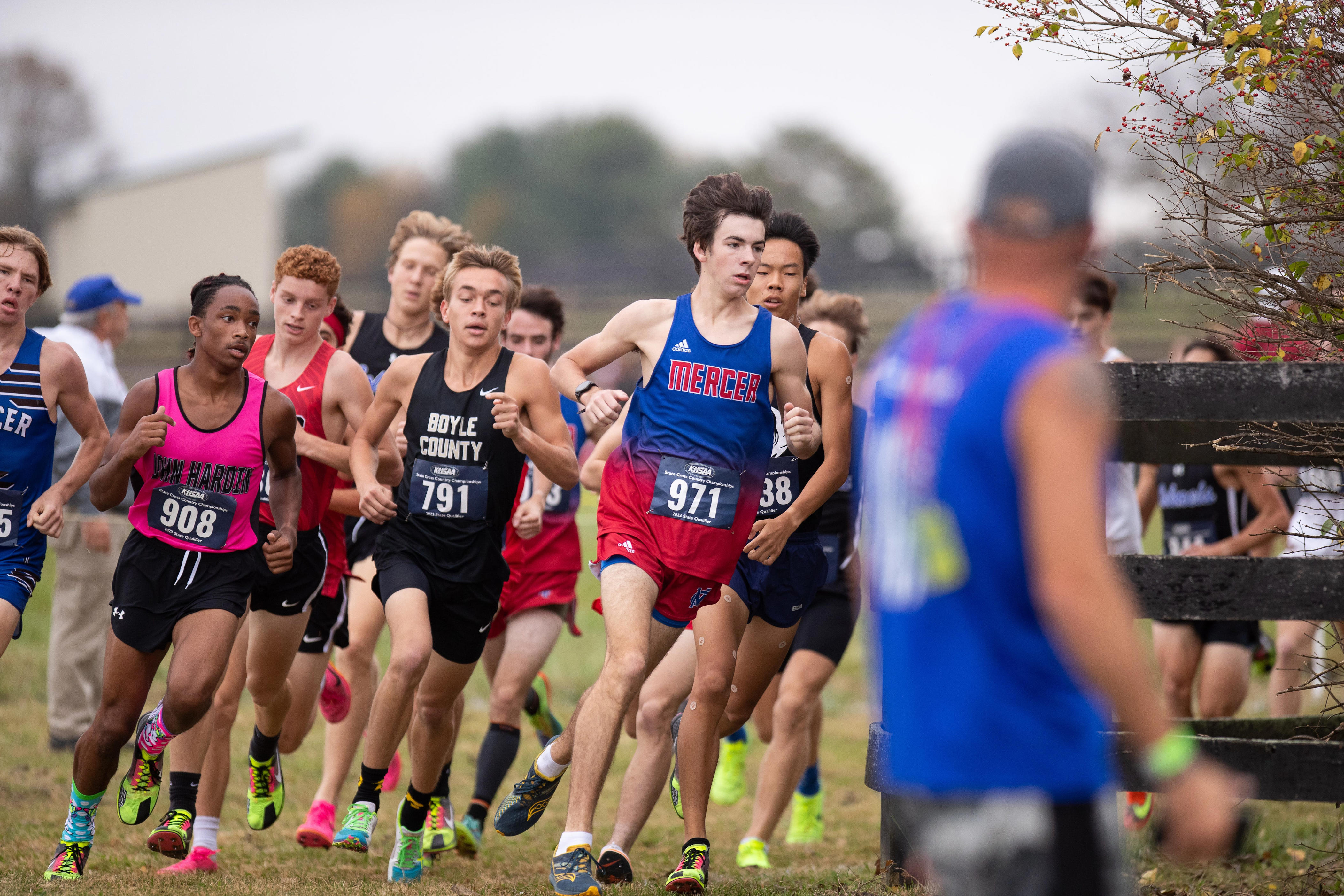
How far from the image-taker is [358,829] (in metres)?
5.58

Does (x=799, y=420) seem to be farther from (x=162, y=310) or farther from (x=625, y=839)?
(x=162, y=310)

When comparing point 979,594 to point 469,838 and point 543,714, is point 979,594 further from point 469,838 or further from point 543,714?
point 543,714

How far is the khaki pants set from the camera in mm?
8609

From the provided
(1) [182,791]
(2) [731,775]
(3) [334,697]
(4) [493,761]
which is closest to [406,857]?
(1) [182,791]

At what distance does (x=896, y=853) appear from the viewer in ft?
16.6

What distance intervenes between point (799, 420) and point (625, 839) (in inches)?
70.2

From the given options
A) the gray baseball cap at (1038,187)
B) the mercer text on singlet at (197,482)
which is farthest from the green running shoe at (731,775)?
the gray baseball cap at (1038,187)

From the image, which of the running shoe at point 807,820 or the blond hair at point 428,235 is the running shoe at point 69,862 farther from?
the running shoe at point 807,820

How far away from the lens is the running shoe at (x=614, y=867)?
4.98 meters

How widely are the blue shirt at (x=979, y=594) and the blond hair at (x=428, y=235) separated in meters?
5.20

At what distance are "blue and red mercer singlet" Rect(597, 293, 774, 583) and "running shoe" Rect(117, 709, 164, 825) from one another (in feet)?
7.04

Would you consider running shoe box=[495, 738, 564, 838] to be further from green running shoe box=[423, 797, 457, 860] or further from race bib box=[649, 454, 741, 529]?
race bib box=[649, 454, 741, 529]

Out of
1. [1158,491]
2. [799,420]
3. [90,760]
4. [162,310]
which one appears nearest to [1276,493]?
[1158,491]

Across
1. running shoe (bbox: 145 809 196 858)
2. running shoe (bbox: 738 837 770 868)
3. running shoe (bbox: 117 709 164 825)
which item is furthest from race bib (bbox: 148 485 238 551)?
running shoe (bbox: 738 837 770 868)
